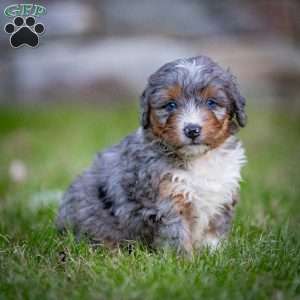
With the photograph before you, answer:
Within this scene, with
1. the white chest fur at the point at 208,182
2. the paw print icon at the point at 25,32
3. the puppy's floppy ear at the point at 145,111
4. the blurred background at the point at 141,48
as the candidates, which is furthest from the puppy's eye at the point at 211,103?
the blurred background at the point at 141,48

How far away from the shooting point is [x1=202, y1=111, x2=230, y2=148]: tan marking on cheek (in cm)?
562

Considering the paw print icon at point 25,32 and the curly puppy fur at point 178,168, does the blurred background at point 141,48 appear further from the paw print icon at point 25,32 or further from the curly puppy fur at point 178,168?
the curly puppy fur at point 178,168

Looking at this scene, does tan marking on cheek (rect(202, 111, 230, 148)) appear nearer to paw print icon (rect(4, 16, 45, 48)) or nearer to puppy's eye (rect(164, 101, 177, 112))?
puppy's eye (rect(164, 101, 177, 112))

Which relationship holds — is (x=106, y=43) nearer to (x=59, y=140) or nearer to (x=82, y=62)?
(x=82, y=62)

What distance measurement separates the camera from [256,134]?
11.6 meters

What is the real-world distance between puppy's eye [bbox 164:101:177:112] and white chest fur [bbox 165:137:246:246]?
0.47 metres

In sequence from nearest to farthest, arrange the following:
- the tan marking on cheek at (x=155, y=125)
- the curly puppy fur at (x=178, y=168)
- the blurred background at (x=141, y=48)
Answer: the curly puppy fur at (x=178, y=168) → the tan marking on cheek at (x=155, y=125) → the blurred background at (x=141, y=48)

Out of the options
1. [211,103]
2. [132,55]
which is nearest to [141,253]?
[211,103]

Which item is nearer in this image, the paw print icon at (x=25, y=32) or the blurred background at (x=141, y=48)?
the paw print icon at (x=25, y=32)

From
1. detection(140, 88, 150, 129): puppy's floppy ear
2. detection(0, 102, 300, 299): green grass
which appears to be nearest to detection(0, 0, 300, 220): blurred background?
detection(0, 102, 300, 299): green grass

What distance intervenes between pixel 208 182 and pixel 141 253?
0.78m

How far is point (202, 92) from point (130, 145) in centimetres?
85

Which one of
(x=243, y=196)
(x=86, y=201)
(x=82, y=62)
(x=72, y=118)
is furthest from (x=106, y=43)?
(x=86, y=201)

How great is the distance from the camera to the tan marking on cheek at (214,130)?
221 inches
